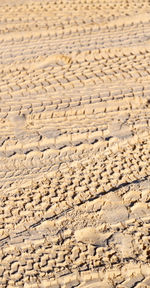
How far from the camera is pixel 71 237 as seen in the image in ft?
8.54

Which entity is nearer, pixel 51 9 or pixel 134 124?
pixel 134 124

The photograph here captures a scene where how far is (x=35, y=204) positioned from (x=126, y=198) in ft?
1.93

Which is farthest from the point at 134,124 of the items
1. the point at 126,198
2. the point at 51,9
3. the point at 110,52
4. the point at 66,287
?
the point at 51,9

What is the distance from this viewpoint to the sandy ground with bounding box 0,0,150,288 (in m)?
2.50

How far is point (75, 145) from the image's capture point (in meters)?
3.17

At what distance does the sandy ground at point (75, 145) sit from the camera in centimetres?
250

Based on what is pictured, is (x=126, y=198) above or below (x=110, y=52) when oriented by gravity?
below

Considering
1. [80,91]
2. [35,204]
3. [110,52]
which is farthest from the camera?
[110,52]

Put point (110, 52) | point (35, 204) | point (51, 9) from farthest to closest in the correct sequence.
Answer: point (51, 9) < point (110, 52) < point (35, 204)

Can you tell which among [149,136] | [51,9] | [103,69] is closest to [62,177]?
[149,136]

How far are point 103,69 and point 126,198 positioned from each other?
1.46 metres

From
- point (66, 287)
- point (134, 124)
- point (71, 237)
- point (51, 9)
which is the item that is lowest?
point (66, 287)

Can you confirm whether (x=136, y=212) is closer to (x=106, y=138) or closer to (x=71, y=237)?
(x=71, y=237)

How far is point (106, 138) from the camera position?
10.5 feet
